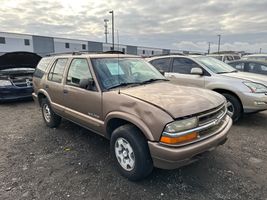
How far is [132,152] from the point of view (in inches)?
109

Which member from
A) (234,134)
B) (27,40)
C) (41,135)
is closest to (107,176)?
(41,135)

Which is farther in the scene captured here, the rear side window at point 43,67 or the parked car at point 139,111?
the rear side window at point 43,67

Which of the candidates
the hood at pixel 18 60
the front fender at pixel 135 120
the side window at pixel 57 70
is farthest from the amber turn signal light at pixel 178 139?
the hood at pixel 18 60

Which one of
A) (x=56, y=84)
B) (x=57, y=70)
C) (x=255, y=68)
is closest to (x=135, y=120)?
(x=56, y=84)

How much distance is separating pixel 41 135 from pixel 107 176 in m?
2.30

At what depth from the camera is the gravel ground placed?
264 centimetres

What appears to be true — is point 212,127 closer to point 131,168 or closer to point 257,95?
point 131,168

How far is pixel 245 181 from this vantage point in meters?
2.84

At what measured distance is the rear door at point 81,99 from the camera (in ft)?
10.9

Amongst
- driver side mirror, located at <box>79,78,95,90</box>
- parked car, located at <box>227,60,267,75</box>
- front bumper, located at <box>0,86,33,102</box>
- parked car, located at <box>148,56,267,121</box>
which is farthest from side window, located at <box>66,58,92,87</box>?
parked car, located at <box>227,60,267,75</box>

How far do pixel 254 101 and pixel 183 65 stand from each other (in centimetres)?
218

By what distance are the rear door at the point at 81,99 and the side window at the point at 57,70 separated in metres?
0.31

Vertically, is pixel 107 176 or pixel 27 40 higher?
pixel 27 40

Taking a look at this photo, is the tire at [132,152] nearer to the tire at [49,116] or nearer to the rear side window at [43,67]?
the tire at [49,116]
